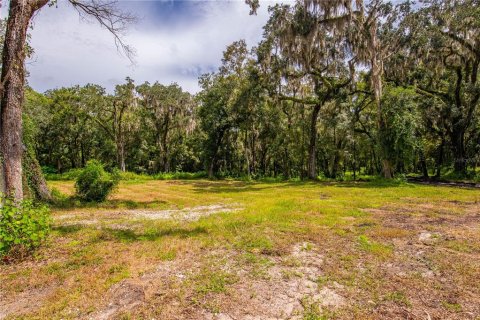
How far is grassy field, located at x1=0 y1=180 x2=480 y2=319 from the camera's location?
3.71 meters

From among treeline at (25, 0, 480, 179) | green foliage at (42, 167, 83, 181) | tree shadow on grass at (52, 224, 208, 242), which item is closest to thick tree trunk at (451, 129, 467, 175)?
treeline at (25, 0, 480, 179)

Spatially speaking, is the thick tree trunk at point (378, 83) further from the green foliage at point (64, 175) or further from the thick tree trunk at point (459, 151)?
the green foliage at point (64, 175)

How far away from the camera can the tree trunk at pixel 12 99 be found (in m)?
5.96

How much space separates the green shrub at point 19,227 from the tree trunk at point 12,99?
0.84 meters

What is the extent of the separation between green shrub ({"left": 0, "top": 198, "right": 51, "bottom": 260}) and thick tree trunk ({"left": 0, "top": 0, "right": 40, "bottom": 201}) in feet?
2.81

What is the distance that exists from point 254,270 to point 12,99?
20.8ft

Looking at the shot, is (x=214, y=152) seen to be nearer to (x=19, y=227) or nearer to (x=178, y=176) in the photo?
(x=178, y=176)

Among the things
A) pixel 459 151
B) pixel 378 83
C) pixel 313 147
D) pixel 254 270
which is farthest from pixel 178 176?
pixel 254 270

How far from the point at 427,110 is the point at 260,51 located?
47.9ft

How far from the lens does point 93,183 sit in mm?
12648

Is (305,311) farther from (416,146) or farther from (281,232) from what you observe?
(416,146)

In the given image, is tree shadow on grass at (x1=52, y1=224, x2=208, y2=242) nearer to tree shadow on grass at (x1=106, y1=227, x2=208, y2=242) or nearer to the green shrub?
tree shadow on grass at (x1=106, y1=227, x2=208, y2=242)

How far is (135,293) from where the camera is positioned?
4195 millimetres

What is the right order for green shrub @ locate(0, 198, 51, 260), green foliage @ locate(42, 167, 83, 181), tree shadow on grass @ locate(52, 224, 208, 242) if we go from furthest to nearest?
green foliage @ locate(42, 167, 83, 181), tree shadow on grass @ locate(52, 224, 208, 242), green shrub @ locate(0, 198, 51, 260)
